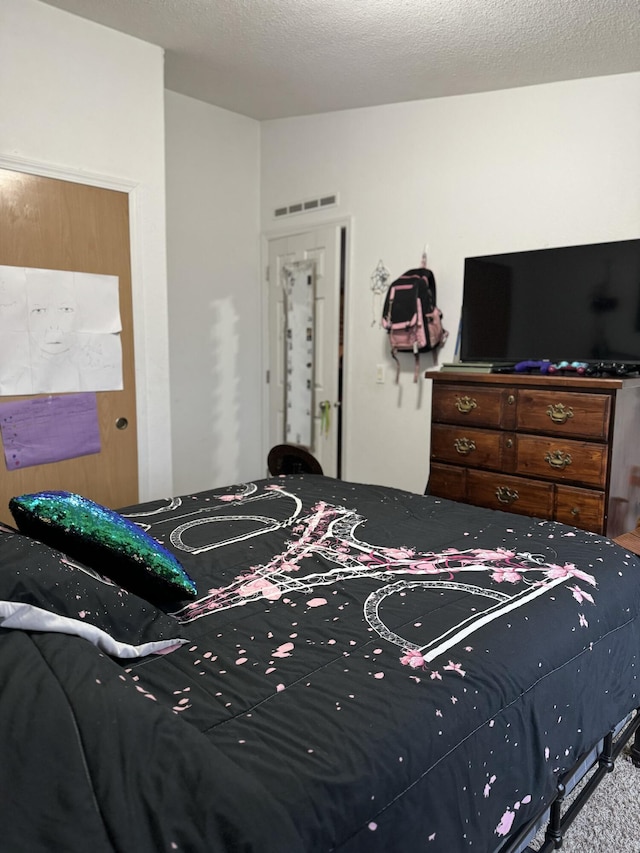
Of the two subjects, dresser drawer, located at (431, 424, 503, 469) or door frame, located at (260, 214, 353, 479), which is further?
door frame, located at (260, 214, 353, 479)

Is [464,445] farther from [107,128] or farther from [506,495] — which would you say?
[107,128]

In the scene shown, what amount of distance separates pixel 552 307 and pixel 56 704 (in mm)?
2536

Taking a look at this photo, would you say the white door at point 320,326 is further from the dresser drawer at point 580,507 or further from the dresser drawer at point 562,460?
the dresser drawer at point 580,507

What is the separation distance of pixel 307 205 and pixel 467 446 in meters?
2.15

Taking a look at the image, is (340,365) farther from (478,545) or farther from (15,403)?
(478,545)

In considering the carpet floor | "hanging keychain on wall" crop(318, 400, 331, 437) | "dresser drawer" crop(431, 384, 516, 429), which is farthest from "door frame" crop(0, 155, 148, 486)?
the carpet floor

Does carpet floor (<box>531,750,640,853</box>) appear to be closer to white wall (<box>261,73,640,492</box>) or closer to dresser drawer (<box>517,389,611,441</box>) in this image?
dresser drawer (<box>517,389,611,441</box>)

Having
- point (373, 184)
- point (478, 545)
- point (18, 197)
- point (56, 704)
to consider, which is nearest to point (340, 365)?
point (373, 184)

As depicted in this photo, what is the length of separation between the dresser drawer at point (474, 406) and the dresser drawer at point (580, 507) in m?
0.38

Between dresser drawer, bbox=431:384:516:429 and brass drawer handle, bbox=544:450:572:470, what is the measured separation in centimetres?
22

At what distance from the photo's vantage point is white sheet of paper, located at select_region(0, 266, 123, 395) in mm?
2639

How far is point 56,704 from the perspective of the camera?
0.84 metres

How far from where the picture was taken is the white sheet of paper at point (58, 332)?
264cm

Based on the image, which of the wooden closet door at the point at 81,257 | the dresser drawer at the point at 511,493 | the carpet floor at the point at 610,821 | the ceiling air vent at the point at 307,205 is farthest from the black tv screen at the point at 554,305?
the wooden closet door at the point at 81,257
